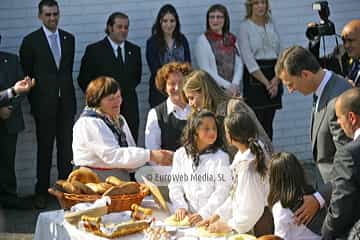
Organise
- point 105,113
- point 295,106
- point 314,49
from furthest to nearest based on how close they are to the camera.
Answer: point 295,106
point 314,49
point 105,113

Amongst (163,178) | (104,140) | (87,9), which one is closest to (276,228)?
(163,178)

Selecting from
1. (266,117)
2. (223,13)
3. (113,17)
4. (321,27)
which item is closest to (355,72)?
(321,27)

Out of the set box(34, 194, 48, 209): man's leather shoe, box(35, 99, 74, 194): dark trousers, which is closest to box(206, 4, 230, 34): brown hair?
box(35, 99, 74, 194): dark trousers

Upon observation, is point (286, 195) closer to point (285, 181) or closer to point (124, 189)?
point (285, 181)

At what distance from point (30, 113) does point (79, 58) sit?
0.79m

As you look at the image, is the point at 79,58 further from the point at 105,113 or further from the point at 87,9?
the point at 105,113

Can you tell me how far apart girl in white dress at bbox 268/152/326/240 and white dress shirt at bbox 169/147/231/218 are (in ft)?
1.77

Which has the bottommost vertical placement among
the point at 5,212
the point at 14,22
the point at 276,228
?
the point at 5,212

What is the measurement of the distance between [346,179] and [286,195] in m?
0.49

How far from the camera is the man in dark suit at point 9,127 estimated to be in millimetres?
8430

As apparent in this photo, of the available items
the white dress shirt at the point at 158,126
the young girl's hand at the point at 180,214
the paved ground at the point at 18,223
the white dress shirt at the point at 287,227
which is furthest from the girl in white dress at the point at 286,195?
the paved ground at the point at 18,223

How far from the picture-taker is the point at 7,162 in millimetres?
8703

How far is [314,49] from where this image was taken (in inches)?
312

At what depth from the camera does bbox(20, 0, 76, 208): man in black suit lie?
8680 millimetres
